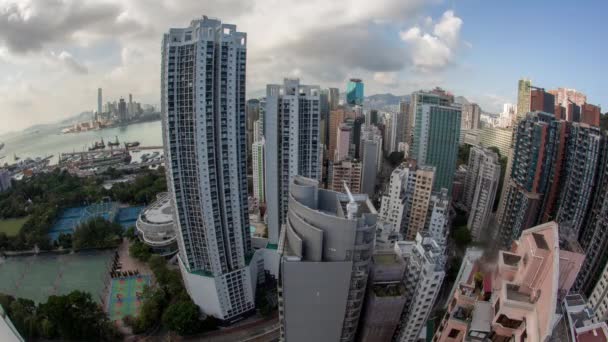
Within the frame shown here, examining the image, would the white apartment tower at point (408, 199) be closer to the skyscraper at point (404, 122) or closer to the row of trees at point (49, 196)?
the row of trees at point (49, 196)

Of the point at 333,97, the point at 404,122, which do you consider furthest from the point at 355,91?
the point at 404,122

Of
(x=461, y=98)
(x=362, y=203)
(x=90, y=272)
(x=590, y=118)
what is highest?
(x=461, y=98)

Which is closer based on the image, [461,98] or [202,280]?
[202,280]

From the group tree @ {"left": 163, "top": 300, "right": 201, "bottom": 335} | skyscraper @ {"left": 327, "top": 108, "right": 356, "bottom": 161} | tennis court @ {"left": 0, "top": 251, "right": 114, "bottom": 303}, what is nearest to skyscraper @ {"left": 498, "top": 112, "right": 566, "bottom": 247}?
tree @ {"left": 163, "top": 300, "right": 201, "bottom": 335}

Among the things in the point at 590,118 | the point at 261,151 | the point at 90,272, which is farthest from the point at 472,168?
the point at 90,272

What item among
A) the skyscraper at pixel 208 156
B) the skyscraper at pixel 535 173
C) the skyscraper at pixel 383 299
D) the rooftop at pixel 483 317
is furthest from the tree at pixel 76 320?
the skyscraper at pixel 535 173

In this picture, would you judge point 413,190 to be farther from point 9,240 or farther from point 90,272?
point 9,240

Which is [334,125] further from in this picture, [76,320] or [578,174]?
[76,320]
